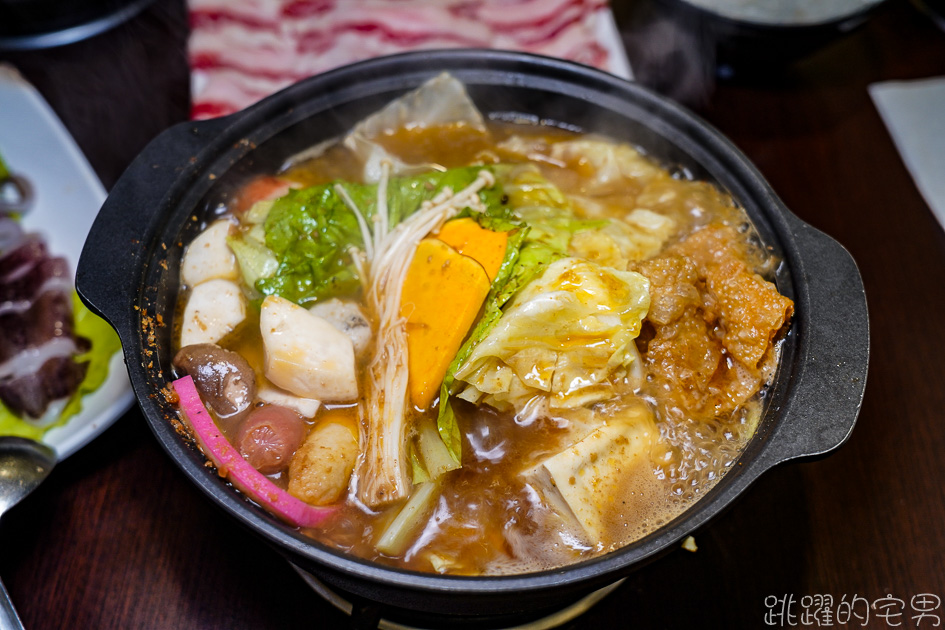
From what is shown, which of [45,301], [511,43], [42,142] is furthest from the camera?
[511,43]

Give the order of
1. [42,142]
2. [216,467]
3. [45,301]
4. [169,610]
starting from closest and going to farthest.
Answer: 1. [216,467]
2. [169,610]
3. [45,301]
4. [42,142]

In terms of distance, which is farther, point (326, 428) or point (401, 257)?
point (401, 257)

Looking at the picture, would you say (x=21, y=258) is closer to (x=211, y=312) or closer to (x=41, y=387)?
(x=41, y=387)

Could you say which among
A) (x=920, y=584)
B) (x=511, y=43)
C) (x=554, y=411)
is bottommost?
(x=920, y=584)

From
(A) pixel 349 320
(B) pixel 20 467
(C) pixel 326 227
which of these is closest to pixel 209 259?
(C) pixel 326 227

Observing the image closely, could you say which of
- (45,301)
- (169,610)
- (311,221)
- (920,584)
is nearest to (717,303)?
(920,584)

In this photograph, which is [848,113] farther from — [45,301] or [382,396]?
[45,301]

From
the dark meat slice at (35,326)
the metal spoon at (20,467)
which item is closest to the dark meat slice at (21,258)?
the dark meat slice at (35,326)

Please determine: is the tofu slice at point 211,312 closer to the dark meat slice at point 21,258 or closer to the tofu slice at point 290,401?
the tofu slice at point 290,401
